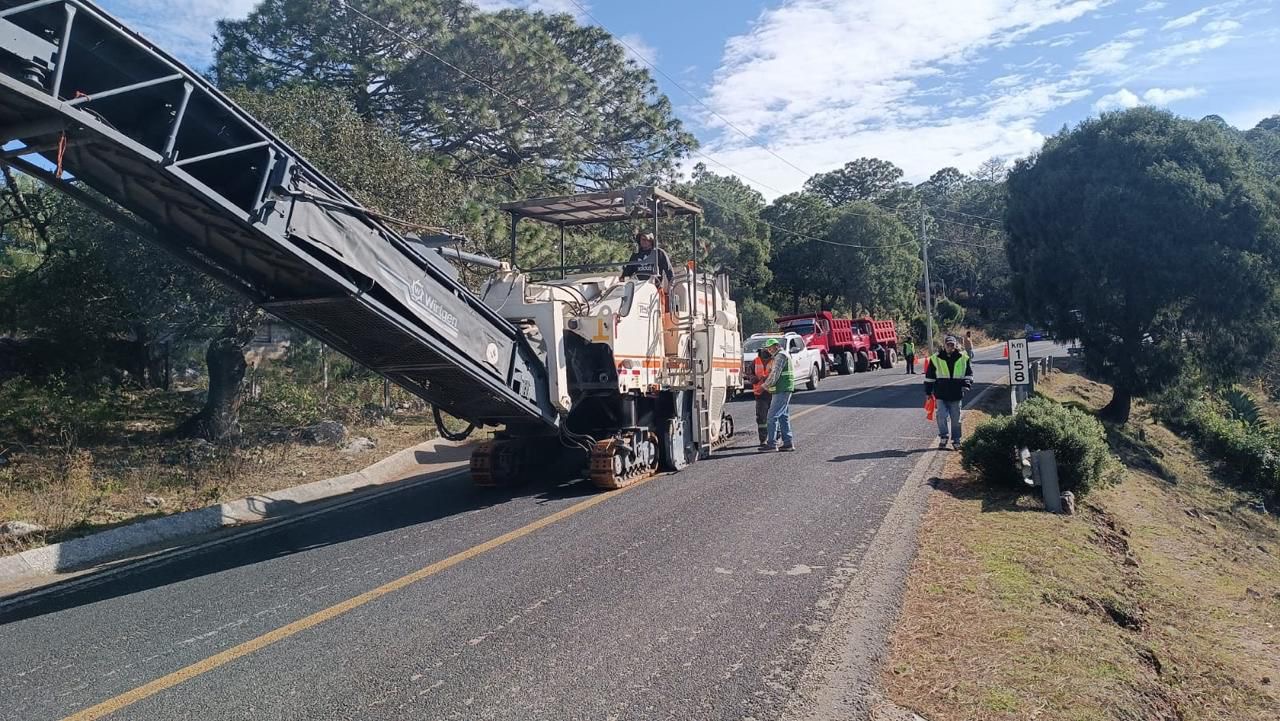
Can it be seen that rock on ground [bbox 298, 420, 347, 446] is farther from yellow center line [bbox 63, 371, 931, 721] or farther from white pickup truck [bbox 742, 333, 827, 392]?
white pickup truck [bbox 742, 333, 827, 392]

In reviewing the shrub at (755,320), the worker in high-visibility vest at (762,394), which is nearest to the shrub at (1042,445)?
the worker in high-visibility vest at (762,394)

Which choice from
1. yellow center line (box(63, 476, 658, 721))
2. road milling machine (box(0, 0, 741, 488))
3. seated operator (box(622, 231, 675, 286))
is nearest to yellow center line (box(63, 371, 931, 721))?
yellow center line (box(63, 476, 658, 721))

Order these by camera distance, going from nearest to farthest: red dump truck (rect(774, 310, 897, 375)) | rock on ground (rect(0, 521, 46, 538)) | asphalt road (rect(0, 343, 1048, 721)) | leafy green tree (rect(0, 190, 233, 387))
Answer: asphalt road (rect(0, 343, 1048, 721)) < rock on ground (rect(0, 521, 46, 538)) < leafy green tree (rect(0, 190, 233, 387)) < red dump truck (rect(774, 310, 897, 375))

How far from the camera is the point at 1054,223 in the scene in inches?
872

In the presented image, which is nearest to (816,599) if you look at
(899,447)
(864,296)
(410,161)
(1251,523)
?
(899,447)

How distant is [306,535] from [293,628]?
2.99 metres

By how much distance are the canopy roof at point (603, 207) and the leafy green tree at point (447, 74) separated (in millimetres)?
10883

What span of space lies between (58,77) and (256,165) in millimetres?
1433

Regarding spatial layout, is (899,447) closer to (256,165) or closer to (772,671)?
(772,671)

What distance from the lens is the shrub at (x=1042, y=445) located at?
927 centimetres

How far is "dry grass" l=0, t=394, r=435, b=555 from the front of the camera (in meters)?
9.24

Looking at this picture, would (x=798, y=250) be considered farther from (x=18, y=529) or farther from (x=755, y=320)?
(x=18, y=529)

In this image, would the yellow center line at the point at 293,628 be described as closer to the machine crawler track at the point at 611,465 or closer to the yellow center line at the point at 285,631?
the yellow center line at the point at 285,631

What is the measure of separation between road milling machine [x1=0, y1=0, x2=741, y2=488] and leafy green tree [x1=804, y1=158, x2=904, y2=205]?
65701mm
